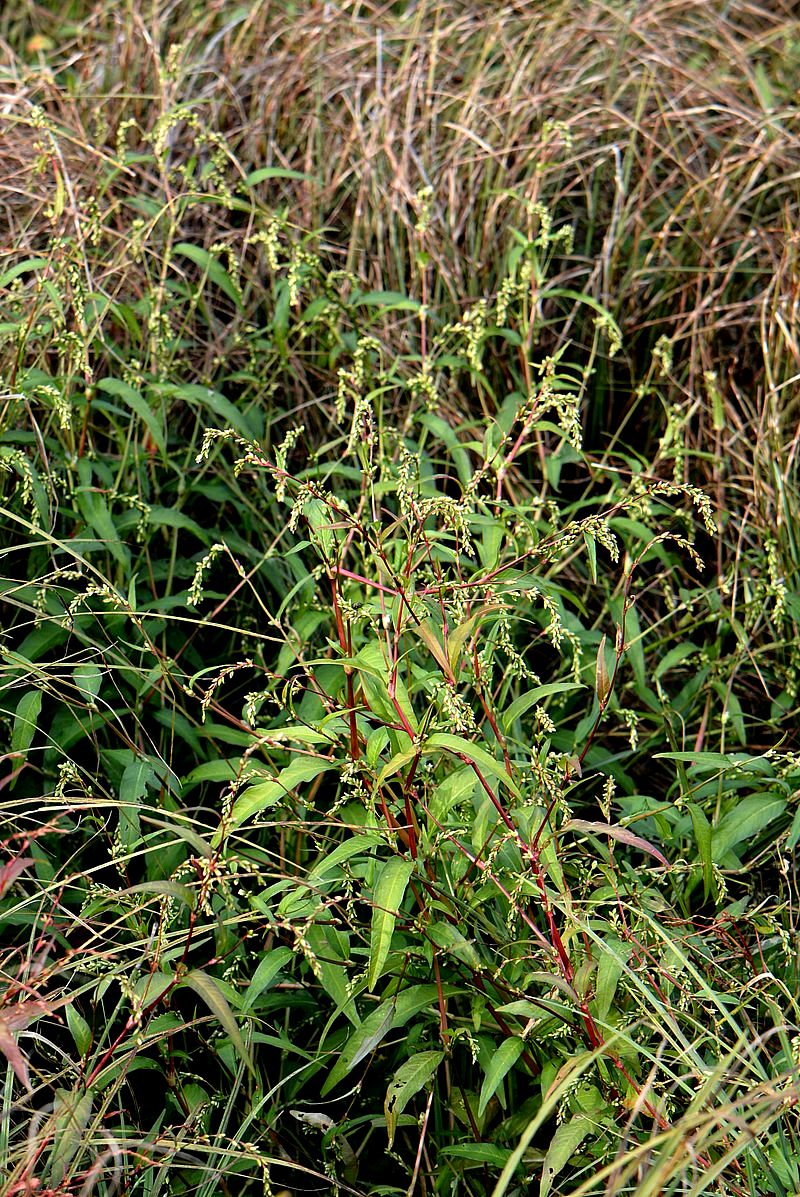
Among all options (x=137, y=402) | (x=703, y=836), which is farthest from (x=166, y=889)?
(x=137, y=402)

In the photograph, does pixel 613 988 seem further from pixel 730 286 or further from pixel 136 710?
pixel 730 286

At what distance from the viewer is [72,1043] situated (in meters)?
1.73

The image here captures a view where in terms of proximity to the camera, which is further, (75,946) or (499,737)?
(75,946)

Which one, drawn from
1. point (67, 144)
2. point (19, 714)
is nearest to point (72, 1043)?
point (19, 714)

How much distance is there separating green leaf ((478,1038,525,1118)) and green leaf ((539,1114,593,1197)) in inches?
3.3

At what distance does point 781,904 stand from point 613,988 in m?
0.40

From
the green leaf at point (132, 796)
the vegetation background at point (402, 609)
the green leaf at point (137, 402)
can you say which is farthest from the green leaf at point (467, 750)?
the green leaf at point (137, 402)

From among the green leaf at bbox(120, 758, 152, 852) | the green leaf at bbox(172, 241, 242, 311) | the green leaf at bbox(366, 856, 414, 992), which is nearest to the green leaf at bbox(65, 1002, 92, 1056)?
the green leaf at bbox(120, 758, 152, 852)

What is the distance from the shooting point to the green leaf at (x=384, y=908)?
136 cm

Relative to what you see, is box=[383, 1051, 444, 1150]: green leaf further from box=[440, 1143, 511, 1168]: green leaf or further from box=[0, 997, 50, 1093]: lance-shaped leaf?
box=[0, 997, 50, 1093]: lance-shaped leaf

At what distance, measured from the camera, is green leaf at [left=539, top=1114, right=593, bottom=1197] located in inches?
52.3

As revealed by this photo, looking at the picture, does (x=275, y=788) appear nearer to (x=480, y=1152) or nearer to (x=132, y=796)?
(x=132, y=796)

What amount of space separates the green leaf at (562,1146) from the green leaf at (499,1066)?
8cm

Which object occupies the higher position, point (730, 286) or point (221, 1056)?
point (730, 286)
